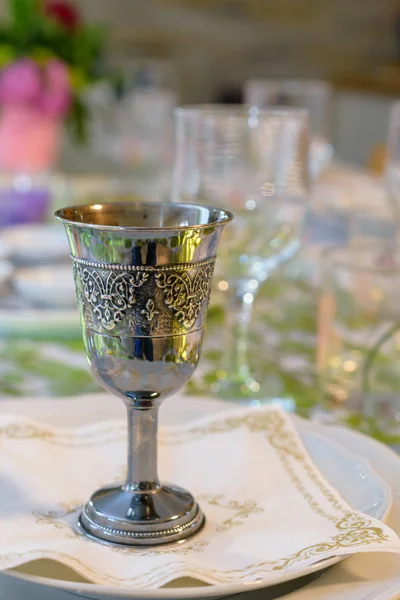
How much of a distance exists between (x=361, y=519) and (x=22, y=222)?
995 millimetres

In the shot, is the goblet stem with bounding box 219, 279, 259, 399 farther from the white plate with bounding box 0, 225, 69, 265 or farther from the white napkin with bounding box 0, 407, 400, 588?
the white plate with bounding box 0, 225, 69, 265

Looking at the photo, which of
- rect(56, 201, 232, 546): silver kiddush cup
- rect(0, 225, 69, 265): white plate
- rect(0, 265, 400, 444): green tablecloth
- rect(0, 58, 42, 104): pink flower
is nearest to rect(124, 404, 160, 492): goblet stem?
rect(56, 201, 232, 546): silver kiddush cup

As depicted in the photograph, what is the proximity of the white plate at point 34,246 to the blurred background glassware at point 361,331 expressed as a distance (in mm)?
393

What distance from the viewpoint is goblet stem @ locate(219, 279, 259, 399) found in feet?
2.29

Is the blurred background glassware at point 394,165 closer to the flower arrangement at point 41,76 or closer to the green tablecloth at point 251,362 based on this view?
the green tablecloth at point 251,362

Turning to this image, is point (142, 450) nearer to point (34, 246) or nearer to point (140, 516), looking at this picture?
point (140, 516)

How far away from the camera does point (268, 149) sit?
680 mm

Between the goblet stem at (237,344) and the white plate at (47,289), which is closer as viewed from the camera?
the goblet stem at (237,344)

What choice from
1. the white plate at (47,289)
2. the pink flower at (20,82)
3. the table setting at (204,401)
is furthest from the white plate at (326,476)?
the pink flower at (20,82)

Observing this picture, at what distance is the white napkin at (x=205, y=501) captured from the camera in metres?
0.38

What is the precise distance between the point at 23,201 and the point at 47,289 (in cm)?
49

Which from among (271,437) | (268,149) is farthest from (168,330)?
(268,149)

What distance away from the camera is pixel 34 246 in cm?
105

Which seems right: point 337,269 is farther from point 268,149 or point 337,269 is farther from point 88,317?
point 88,317
